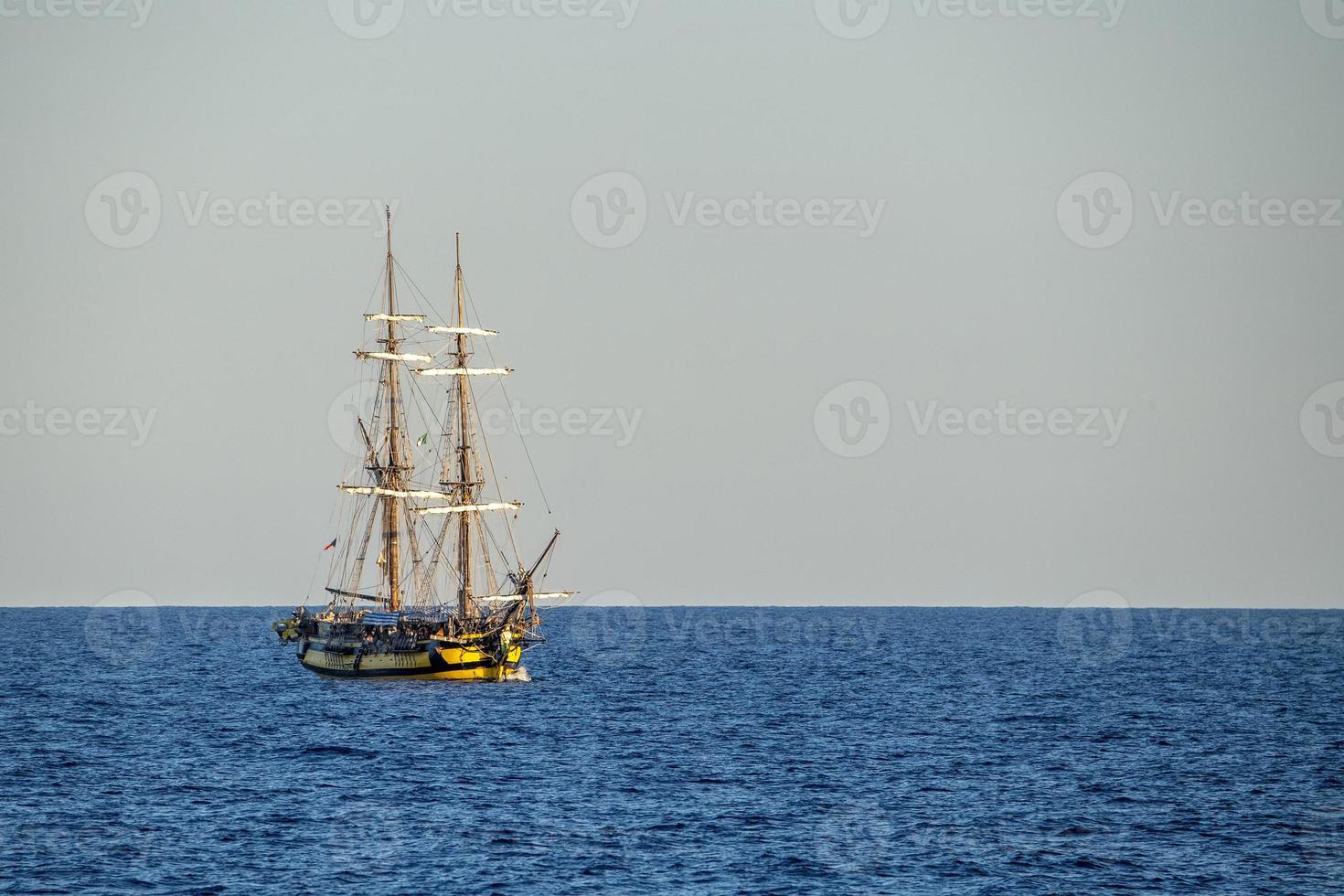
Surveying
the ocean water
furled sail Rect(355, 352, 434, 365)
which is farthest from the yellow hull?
furled sail Rect(355, 352, 434, 365)

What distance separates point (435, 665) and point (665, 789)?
147 feet

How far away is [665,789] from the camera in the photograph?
204 ft

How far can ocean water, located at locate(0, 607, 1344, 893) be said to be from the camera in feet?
155

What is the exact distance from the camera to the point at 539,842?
5128cm

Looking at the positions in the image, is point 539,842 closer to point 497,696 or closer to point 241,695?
point 497,696

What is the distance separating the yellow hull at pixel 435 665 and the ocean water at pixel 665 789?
1364 mm

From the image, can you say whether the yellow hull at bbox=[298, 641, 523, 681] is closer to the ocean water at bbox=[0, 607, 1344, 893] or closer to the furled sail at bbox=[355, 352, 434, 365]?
the ocean water at bbox=[0, 607, 1344, 893]

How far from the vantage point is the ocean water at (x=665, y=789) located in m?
47.4

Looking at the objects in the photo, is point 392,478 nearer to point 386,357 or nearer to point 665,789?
point 386,357

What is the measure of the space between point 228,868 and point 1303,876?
101 ft

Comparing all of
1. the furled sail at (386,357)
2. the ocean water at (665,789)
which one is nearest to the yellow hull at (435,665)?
the ocean water at (665,789)

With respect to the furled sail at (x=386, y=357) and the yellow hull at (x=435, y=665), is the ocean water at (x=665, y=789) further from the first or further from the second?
the furled sail at (x=386, y=357)

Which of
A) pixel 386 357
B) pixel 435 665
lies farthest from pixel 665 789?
pixel 386 357

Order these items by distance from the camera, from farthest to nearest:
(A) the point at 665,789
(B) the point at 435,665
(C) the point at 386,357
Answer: (C) the point at 386,357 → (B) the point at 435,665 → (A) the point at 665,789
